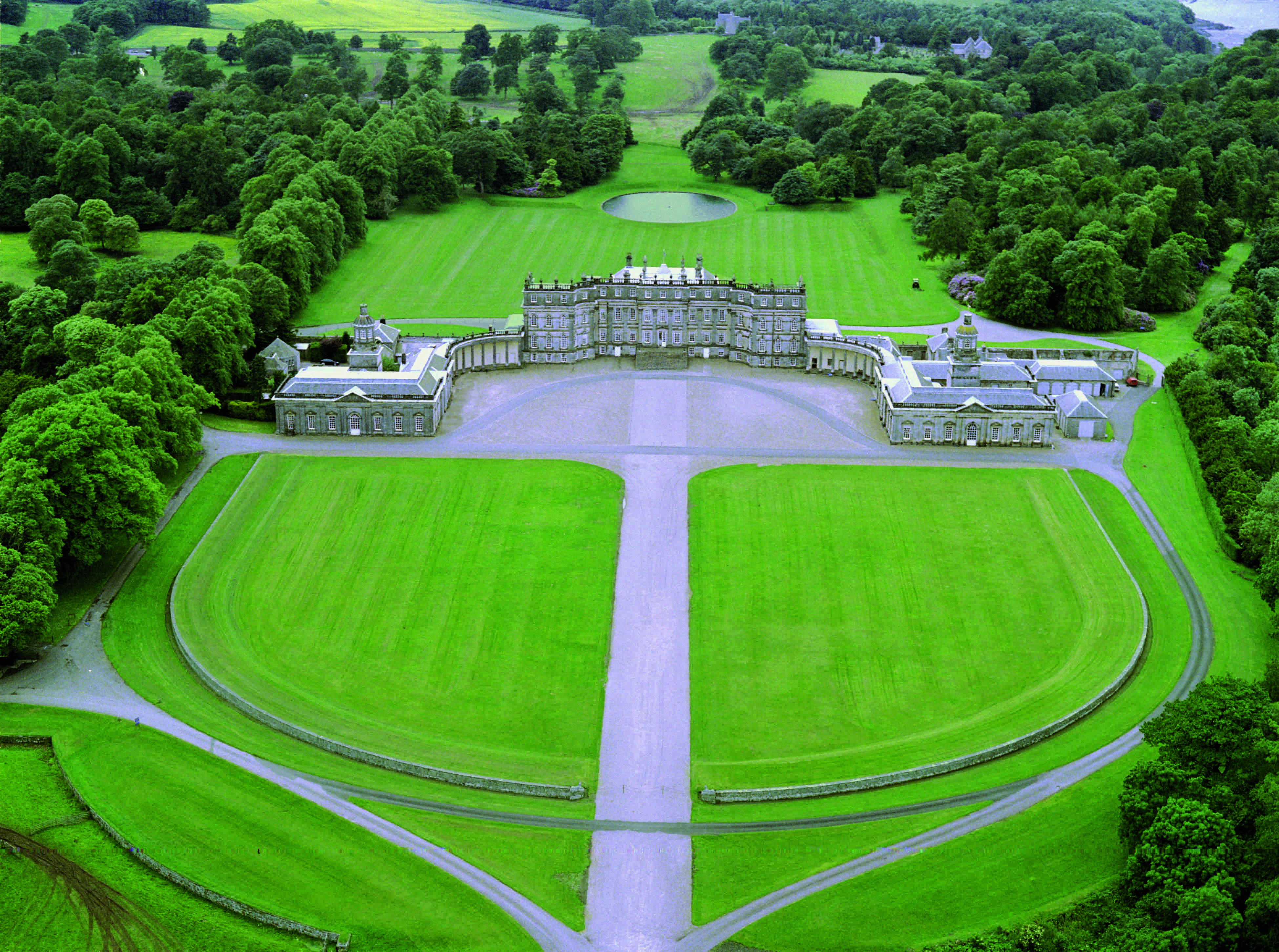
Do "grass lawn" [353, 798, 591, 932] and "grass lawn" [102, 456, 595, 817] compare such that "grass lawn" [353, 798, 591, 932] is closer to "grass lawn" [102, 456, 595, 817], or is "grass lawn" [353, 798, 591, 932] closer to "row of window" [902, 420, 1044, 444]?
"grass lawn" [102, 456, 595, 817]

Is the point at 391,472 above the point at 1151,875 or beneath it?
beneath

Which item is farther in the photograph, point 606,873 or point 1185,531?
point 1185,531

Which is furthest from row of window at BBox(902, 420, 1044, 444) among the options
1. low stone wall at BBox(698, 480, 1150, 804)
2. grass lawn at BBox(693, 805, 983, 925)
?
grass lawn at BBox(693, 805, 983, 925)

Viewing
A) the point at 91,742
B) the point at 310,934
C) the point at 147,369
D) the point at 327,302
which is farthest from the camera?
the point at 327,302

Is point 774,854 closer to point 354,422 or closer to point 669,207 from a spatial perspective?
point 354,422

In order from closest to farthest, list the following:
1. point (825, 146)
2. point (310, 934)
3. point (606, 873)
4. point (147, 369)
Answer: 1. point (310, 934)
2. point (606, 873)
3. point (147, 369)
4. point (825, 146)

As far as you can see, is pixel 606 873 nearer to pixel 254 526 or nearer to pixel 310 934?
pixel 310 934

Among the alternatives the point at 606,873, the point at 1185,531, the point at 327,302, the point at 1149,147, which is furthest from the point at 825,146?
the point at 606,873
